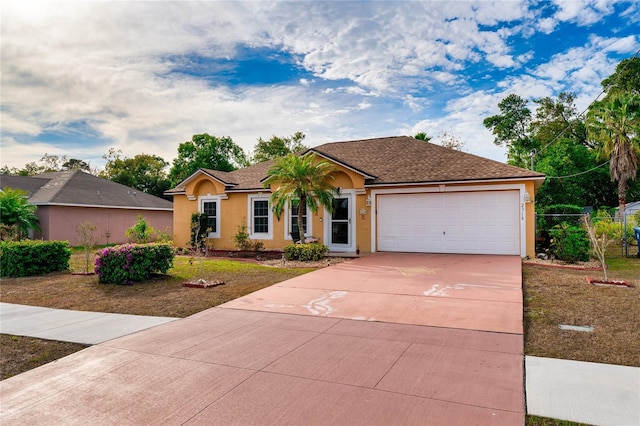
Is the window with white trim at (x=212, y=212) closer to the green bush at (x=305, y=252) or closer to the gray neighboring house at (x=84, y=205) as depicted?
the gray neighboring house at (x=84, y=205)

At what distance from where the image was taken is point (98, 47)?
12.4m

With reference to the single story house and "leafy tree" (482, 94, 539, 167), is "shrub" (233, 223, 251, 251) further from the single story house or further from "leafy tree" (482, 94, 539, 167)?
"leafy tree" (482, 94, 539, 167)

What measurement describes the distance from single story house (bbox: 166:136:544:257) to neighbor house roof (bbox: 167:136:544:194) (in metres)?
0.04

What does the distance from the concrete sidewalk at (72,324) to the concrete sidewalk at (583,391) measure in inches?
212

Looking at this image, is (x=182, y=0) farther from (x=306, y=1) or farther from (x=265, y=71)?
(x=265, y=71)

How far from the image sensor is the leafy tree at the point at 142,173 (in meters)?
42.9

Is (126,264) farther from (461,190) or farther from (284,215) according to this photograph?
(461,190)

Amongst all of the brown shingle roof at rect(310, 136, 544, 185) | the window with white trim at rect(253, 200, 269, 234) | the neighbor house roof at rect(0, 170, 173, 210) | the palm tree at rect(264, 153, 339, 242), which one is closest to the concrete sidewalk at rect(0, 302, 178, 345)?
the palm tree at rect(264, 153, 339, 242)

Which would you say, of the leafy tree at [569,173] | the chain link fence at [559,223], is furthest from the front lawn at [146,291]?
the leafy tree at [569,173]

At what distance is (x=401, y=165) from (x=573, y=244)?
686 centimetres

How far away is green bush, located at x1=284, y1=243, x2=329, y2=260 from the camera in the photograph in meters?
14.4

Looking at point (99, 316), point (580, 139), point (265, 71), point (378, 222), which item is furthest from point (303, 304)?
point (580, 139)

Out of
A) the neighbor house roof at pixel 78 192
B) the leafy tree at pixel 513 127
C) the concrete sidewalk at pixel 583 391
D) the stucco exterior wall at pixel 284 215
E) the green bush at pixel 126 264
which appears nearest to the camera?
the concrete sidewalk at pixel 583 391

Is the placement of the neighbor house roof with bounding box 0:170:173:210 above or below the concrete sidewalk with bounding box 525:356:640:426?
above
